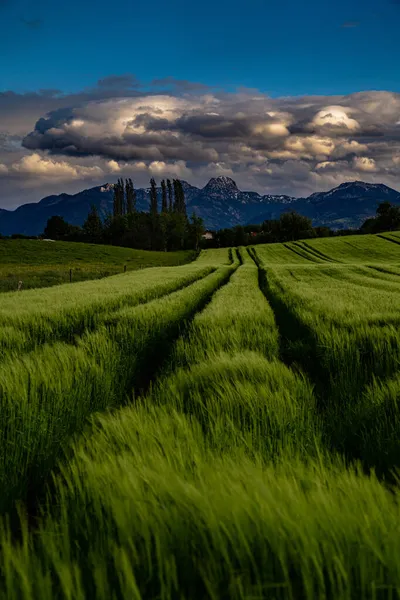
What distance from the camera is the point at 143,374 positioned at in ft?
19.7

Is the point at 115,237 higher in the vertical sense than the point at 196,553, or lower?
higher

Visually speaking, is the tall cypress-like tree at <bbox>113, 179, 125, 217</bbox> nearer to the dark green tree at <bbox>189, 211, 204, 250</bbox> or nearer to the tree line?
the tree line

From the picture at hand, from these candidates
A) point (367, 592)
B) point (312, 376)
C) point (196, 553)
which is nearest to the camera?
point (367, 592)

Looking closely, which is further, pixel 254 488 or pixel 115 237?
pixel 115 237

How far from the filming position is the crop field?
1.25 metres

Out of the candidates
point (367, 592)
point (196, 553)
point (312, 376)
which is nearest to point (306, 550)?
point (367, 592)

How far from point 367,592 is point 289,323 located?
8992 millimetres

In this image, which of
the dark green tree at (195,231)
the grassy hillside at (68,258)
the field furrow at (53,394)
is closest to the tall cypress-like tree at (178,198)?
the dark green tree at (195,231)

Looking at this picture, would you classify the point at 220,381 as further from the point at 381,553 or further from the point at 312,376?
the point at 381,553

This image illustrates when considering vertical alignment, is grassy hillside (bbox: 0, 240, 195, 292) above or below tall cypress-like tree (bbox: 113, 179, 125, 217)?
below

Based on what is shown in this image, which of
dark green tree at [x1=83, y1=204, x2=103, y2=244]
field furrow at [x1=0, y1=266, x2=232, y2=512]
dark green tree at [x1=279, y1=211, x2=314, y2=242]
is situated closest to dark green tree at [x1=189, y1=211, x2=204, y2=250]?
dark green tree at [x1=279, y1=211, x2=314, y2=242]

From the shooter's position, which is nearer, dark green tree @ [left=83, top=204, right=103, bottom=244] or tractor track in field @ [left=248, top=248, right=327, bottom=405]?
tractor track in field @ [left=248, top=248, right=327, bottom=405]

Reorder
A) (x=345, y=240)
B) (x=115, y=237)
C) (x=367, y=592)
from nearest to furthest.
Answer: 1. (x=367, y=592)
2. (x=345, y=240)
3. (x=115, y=237)

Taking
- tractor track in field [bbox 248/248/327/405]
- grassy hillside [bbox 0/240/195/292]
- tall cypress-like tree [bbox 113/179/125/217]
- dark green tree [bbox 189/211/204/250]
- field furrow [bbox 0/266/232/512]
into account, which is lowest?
tractor track in field [bbox 248/248/327/405]
